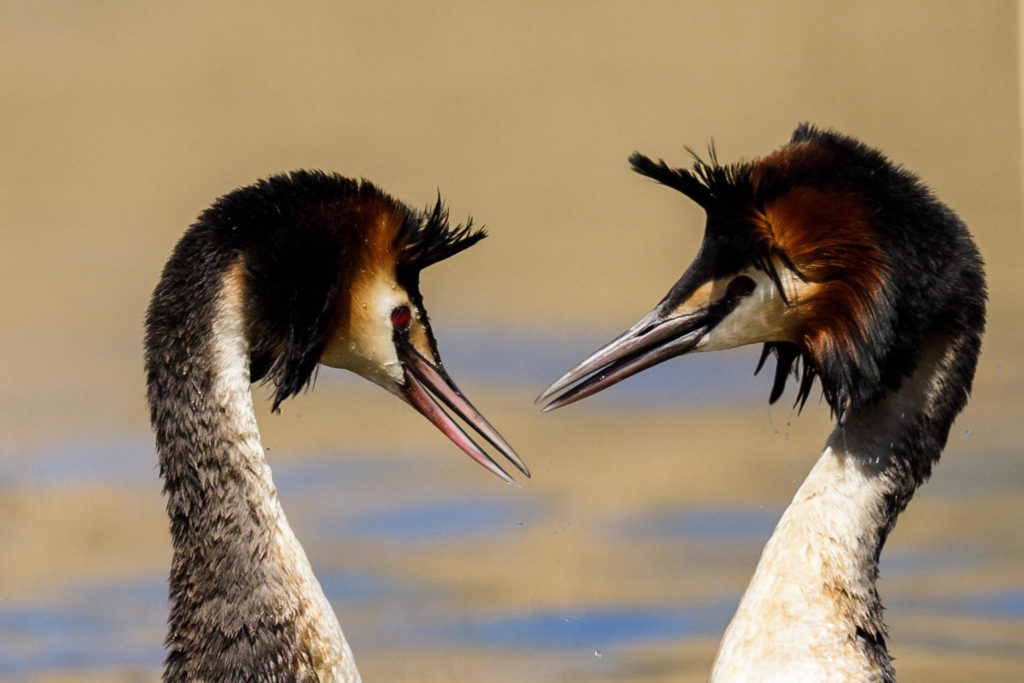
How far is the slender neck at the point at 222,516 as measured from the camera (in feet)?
19.0

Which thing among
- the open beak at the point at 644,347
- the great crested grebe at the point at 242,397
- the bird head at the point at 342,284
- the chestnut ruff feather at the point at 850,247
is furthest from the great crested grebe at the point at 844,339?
the great crested grebe at the point at 242,397

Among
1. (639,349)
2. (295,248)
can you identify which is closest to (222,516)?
(295,248)

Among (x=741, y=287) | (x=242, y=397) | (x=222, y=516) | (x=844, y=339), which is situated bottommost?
(x=222, y=516)

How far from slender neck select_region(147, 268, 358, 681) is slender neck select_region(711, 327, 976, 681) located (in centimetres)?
123


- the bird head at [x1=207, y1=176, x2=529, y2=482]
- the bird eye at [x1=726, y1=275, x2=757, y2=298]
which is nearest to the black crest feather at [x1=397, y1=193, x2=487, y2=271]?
the bird head at [x1=207, y1=176, x2=529, y2=482]

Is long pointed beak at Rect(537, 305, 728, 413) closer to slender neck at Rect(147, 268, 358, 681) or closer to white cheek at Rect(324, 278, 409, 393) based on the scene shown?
white cheek at Rect(324, 278, 409, 393)

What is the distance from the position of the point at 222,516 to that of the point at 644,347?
56.0 inches

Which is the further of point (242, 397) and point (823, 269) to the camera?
point (823, 269)

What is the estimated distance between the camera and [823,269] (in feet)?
20.0

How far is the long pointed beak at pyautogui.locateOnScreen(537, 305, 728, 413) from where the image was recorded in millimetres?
6355

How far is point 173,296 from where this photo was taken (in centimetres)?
590

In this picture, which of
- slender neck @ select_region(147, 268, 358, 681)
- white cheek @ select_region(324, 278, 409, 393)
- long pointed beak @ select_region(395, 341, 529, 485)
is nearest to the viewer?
slender neck @ select_region(147, 268, 358, 681)

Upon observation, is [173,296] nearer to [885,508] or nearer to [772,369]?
[885,508]

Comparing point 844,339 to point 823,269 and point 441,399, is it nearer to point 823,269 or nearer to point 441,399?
point 823,269
